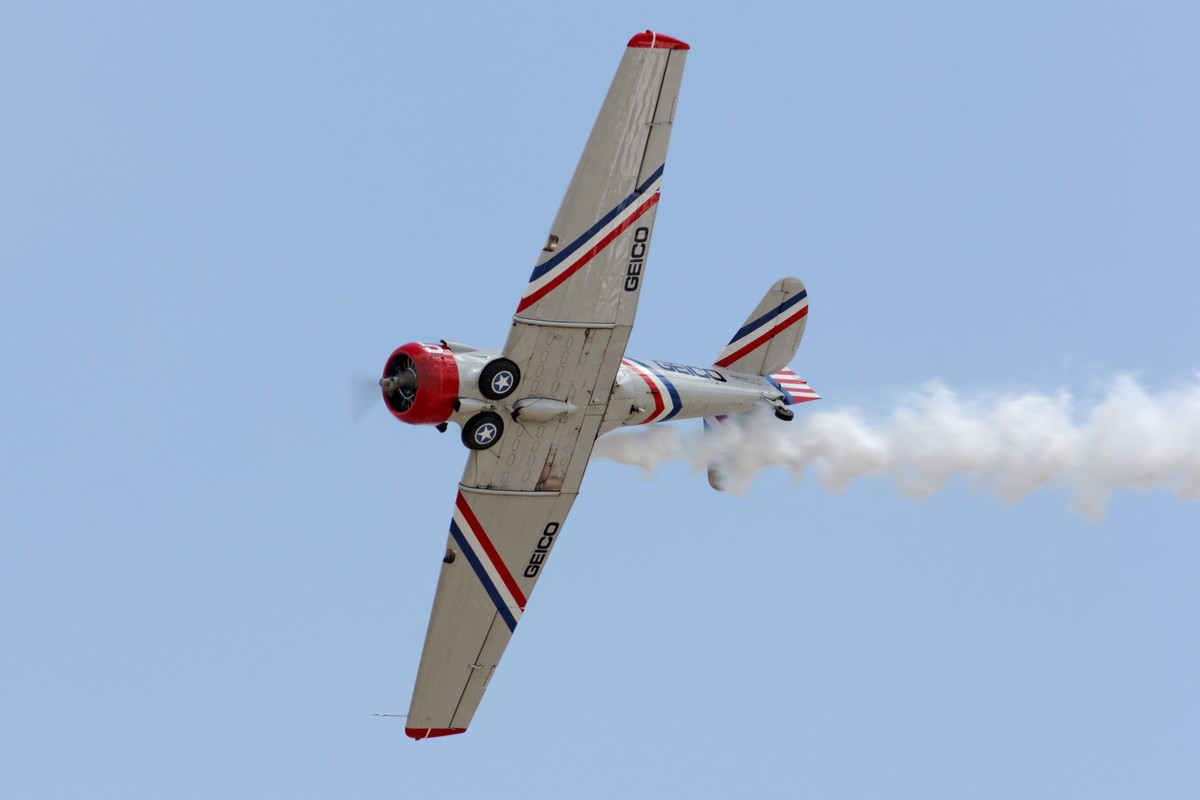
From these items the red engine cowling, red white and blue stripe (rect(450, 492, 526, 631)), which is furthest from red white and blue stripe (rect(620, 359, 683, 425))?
the red engine cowling

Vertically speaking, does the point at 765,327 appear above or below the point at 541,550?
above

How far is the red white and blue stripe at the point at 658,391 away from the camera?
21.4 meters

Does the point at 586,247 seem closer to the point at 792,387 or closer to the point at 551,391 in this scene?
the point at 551,391

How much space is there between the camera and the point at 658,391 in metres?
21.6

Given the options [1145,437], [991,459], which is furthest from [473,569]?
[1145,437]

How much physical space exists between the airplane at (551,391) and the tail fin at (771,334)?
189 mm

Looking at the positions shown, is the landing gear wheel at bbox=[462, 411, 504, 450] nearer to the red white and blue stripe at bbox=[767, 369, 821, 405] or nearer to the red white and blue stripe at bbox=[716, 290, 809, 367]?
the red white and blue stripe at bbox=[716, 290, 809, 367]

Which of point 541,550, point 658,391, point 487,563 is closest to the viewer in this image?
point 658,391

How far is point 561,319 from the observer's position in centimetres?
1969

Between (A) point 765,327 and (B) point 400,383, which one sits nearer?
(B) point 400,383

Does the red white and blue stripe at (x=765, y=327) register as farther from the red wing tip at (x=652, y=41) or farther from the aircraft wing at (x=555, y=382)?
the red wing tip at (x=652, y=41)

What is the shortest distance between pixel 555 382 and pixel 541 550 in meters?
2.66

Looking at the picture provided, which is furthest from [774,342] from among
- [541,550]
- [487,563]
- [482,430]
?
[482,430]

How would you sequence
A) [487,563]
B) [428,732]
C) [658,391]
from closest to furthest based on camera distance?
[658,391] < [487,563] < [428,732]
